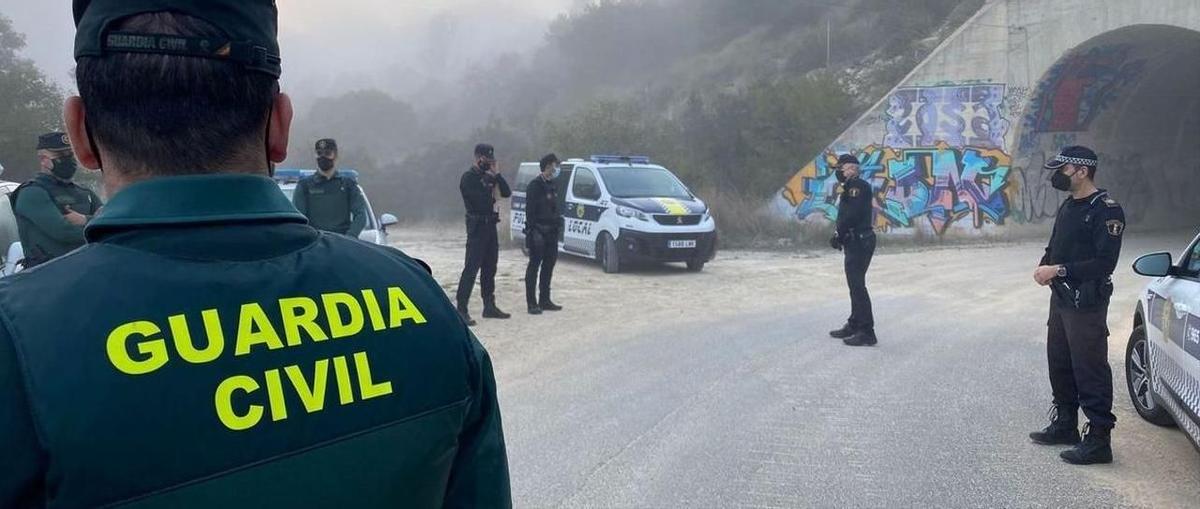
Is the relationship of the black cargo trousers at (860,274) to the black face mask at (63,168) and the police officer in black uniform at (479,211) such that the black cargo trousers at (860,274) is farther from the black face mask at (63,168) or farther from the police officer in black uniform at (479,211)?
the black face mask at (63,168)

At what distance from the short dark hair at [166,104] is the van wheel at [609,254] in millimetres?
12643

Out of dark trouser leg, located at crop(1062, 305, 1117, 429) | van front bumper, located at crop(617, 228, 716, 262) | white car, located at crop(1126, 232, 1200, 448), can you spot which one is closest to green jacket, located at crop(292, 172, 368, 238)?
dark trouser leg, located at crop(1062, 305, 1117, 429)

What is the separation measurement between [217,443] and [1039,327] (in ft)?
30.7

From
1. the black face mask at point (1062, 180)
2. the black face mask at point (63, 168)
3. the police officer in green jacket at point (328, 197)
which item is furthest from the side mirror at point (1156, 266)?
the black face mask at point (63, 168)

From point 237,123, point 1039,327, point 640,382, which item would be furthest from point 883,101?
point 237,123

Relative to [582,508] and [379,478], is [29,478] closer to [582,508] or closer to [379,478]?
[379,478]

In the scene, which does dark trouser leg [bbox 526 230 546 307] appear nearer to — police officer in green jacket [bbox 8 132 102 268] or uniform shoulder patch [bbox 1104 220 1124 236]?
police officer in green jacket [bbox 8 132 102 268]

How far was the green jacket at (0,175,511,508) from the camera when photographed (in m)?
1.07

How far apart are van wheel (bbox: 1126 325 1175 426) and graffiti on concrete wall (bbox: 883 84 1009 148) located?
52.1 ft

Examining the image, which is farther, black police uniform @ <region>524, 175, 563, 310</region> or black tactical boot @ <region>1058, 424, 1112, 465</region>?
black police uniform @ <region>524, 175, 563, 310</region>

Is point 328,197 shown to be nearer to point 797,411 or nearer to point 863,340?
point 797,411

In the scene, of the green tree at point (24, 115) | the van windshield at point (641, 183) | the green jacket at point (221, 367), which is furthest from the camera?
the green tree at point (24, 115)

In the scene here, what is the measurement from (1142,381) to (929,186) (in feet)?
52.3

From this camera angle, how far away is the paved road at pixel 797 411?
4.42m
